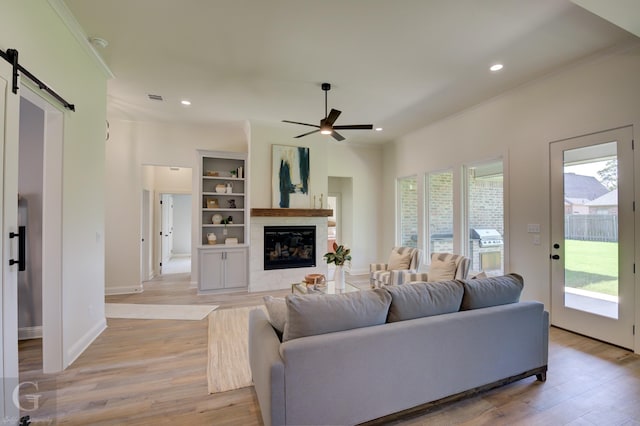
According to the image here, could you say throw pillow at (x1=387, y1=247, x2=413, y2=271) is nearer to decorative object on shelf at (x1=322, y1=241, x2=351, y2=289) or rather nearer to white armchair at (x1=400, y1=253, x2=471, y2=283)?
white armchair at (x1=400, y1=253, x2=471, y2=283)

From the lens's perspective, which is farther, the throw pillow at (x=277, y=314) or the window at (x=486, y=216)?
the window at (x=486, y=216)

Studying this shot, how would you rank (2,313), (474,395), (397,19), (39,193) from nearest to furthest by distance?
(2,313) < (474,395) < (397,19) < (39,193)

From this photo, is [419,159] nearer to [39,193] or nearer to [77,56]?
[77,56]

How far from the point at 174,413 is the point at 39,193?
3.00 meters

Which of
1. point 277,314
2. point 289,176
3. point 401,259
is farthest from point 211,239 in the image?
point 277,314

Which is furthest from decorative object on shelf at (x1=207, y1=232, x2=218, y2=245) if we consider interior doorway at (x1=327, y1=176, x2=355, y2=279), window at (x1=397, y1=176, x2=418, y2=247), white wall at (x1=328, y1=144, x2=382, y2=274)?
window at (x1=397, y1=176, x2=418, y2=247)

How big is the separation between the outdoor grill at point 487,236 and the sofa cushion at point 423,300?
110 inches

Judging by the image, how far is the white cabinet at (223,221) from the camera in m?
4.98

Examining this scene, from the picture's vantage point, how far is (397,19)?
8.01 ft

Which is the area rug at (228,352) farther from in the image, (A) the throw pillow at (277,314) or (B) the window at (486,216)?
(B) the window at (486,216)

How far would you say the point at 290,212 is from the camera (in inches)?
207

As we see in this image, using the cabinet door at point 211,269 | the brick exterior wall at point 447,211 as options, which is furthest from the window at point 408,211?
the cabinet door at point 211,269

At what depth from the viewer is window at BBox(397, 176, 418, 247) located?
6.05 meters

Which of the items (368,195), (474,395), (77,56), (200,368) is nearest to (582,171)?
(474,395)
